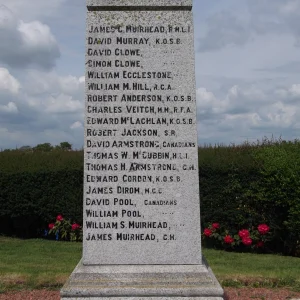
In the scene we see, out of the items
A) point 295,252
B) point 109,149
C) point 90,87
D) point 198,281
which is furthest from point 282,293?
point 295,252

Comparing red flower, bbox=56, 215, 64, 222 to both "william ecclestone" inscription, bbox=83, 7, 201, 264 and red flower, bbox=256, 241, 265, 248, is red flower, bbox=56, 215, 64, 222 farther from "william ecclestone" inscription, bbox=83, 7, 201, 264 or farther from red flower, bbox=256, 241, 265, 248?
"william ecclestone" inscription, bbox=83, 7, 201, 264

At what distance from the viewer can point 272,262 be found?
9844 mm

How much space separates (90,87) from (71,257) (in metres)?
6.04

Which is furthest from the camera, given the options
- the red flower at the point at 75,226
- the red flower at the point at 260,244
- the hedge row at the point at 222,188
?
the red flower at the point at 75,226

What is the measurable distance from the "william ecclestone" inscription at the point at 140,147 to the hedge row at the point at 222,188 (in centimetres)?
642

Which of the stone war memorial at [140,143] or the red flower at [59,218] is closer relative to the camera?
the stone war memorial at [140,143]

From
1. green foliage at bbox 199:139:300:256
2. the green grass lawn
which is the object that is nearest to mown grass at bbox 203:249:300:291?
the green grass lawn

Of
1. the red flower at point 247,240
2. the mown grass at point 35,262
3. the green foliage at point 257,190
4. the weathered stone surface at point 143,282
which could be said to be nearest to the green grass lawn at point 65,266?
the mown grass at point 35,262

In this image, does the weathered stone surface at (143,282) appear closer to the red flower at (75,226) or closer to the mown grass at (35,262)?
the mown grass at (35,262)

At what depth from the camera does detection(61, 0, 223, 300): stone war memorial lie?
190 inches

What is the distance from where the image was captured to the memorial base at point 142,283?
14.4 feet

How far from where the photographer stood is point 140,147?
488cm

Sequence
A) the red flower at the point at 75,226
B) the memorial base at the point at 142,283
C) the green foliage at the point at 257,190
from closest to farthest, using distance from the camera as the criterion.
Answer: the memorial base at the point at 142,283 → the green foliage at the point at 257,190 → the red flower at the point at 75,226

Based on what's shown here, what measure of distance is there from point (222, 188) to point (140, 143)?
7.00 m
